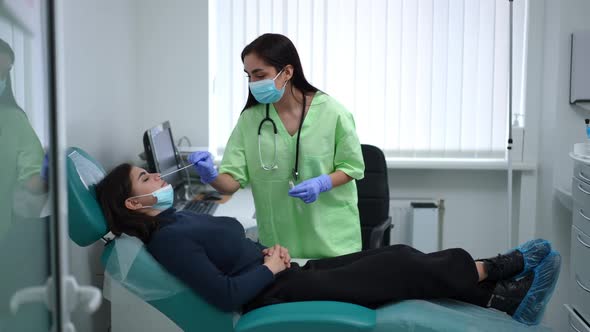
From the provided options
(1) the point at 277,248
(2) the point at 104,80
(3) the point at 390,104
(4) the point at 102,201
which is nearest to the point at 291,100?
(1) the point at 277,248

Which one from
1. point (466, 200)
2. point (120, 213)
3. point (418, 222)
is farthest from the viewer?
point (466, 200)

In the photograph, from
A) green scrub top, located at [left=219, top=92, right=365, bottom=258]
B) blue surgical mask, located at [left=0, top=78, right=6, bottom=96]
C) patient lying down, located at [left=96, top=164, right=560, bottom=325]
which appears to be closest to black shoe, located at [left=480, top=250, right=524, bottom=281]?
patient lying down, located at [left=96, top=164, right=560, bottom=325]

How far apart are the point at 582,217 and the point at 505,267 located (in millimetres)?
848

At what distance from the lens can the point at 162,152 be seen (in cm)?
264

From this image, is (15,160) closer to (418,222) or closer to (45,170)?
(45,170)

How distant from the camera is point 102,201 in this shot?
1631 millimetres

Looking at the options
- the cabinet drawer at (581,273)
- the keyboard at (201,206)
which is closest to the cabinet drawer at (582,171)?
the cabinet drawer at (581,273)

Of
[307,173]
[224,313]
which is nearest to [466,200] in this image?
[307,173]

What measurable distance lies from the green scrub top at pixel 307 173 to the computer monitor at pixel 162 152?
421 mm

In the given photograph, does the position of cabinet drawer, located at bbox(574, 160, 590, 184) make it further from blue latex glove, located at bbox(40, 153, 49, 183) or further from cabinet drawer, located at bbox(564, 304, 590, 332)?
blue latex glove, located at bbox(40, 153, 49, 183)

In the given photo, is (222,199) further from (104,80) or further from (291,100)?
(291,100)

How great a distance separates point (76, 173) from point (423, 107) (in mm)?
2217

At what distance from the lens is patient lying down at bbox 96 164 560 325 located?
63.0 inches

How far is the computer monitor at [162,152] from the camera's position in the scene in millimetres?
2428
